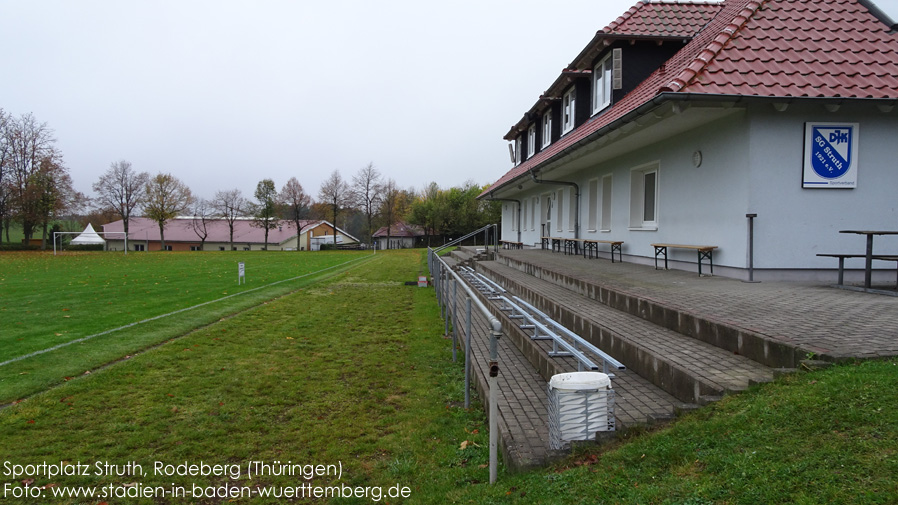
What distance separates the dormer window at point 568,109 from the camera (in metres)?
16.7

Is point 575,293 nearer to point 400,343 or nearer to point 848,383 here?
point 400,343

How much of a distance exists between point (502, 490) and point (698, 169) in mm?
8137

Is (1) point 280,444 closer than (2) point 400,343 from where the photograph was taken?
Yes

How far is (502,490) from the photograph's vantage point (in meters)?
3.26

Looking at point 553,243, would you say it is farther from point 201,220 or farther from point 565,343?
point 201,220

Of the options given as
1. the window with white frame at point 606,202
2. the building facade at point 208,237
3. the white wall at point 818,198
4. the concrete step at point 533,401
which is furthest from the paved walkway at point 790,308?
the building facade at point 208,237

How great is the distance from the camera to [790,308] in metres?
5.71

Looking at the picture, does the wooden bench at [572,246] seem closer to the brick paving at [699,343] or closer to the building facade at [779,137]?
the building facade at [779,137]

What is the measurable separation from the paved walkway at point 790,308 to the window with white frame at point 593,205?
6336mm

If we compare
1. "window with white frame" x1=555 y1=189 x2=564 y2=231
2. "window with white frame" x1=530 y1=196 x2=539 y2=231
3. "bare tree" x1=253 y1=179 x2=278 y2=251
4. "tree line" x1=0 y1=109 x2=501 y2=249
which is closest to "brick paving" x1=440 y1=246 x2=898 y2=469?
"window with white frame" x1=555 y1=189 x2=564 y2=231

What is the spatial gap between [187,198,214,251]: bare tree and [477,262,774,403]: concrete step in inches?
3567

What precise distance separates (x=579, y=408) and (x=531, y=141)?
2145cm

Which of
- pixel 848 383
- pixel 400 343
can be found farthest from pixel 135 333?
pixel 848 383

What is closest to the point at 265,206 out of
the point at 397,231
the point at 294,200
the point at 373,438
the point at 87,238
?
the point at 294,200
